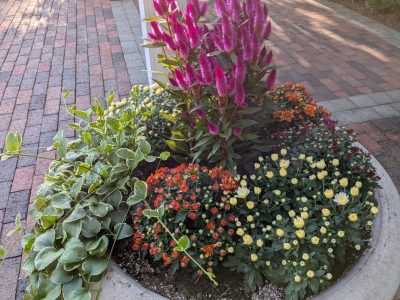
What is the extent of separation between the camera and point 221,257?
154 centimetres

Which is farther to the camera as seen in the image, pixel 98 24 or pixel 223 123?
pixel 98 24

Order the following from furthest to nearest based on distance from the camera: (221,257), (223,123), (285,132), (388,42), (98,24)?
(98,24) → (388,42) → (285,132) → (223,123) → (221,257)

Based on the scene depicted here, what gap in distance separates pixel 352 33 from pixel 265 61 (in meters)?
3.95

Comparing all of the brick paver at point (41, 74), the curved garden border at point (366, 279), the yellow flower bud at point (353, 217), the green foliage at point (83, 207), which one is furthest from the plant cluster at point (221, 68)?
Result: the brick paver at point (41, 74)

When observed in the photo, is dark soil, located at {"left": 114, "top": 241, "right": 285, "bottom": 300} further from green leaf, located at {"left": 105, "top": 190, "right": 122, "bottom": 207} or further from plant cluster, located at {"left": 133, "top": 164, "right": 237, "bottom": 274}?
green leaf, located at {"left": 105, "top": 190, "right": 122, "bottom": 207}

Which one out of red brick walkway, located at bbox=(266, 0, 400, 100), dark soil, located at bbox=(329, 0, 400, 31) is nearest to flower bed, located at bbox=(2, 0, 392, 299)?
red brick walkway, located at bbox=(266, 0, 400, 100)

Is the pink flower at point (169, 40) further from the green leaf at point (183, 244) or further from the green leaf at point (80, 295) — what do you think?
the green leaf at point (80, 295)

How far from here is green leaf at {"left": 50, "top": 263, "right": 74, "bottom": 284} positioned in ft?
4.65

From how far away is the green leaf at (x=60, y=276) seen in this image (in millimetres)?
1417

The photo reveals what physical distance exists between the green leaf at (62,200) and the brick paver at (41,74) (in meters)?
0.74

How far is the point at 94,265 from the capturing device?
144 centimetres

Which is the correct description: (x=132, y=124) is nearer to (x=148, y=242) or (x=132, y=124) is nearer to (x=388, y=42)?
(x=148, y=242)

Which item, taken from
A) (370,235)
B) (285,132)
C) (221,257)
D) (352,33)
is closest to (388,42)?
(352,33)

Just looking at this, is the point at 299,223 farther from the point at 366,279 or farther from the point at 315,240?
the point at 366,279
